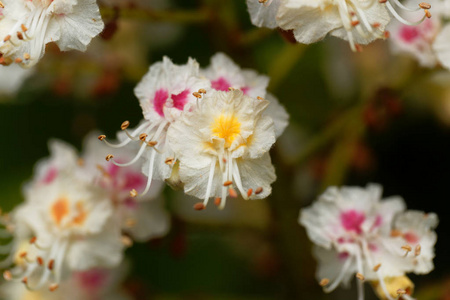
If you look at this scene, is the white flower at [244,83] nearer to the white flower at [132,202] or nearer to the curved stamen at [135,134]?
the curved stamen at [135,134]

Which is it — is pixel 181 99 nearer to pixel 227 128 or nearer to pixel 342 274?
pixel 227 128

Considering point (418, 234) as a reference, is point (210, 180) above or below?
above

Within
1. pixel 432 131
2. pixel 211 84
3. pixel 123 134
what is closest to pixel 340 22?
pixel 211 84

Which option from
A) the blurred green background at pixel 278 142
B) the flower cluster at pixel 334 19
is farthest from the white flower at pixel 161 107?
the blurred green background at pixel 278 142

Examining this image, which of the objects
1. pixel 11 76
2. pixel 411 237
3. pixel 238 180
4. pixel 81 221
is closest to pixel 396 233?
pixel 411 237

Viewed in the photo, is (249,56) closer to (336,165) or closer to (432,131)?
(336,165)

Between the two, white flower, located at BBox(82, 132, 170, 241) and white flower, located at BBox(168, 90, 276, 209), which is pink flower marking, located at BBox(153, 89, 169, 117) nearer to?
white flower, located at BBox(168, 90, 276, 209)
